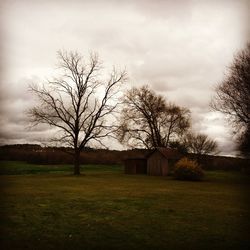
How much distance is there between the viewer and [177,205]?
16219 millimetres

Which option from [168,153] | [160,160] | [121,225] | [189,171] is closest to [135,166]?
[160,160]

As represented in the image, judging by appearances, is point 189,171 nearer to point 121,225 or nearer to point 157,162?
point 157,162

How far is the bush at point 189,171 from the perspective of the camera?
3741 cm

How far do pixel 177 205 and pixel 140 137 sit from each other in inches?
1584

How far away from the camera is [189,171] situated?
3747 centimetres

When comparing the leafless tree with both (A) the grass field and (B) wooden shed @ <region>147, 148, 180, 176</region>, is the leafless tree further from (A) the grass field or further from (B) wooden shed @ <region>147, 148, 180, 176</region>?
(A) the grass field

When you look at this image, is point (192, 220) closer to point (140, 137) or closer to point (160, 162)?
point (160, 162)

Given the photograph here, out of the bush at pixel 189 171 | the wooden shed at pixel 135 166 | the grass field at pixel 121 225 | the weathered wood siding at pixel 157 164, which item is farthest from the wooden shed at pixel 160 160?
the grass field at pixel 121 225

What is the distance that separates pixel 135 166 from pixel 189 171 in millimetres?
15912

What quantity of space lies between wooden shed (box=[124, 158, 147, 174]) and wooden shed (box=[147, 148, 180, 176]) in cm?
289

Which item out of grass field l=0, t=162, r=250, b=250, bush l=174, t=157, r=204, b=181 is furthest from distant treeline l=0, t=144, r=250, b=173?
grass field l=0, t=162, r=250, b=250

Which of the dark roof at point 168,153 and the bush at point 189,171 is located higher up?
the dark roof at point 168,153

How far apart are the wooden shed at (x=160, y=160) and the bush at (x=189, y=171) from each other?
8.73 meters

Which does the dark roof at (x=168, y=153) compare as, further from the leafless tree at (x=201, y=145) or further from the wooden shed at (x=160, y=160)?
the leafless tree at (x=201, y=145)
